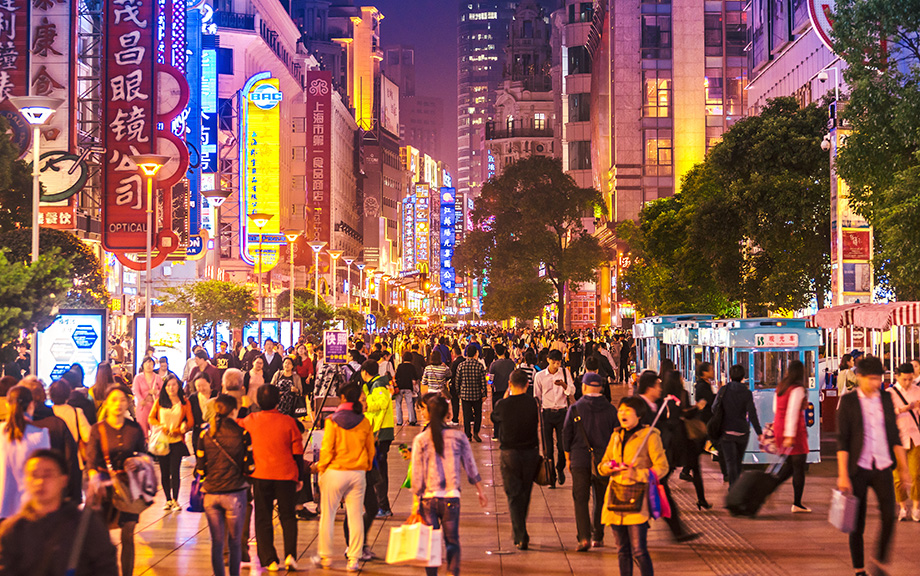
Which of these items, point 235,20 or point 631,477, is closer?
point 631,477

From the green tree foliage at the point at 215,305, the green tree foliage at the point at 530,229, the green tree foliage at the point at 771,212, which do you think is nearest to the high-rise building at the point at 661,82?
the green tree foliage at the point at 530,229

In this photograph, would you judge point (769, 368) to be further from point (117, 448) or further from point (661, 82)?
point (661, 82)

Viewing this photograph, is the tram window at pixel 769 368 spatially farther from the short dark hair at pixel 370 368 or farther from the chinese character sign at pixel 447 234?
the chinese character sign at pixel 447 234

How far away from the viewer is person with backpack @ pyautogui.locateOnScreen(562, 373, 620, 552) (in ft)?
32.5

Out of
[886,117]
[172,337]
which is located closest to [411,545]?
[886,117]

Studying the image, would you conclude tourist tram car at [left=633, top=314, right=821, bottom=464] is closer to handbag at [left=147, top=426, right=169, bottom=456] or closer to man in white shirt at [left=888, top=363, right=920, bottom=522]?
man in white shirt at [left=888, top=363, right=920, bottom=522]

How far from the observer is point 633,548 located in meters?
7.78

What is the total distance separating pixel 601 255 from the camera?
59000 mm

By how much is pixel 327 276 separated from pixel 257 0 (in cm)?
2530

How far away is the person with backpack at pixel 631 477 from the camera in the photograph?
7.75 m

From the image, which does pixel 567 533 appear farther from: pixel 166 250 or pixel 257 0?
pixel 257 0

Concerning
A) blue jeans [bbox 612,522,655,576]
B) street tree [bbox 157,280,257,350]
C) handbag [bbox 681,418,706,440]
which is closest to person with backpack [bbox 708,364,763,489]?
handbag [bbox 681,418,706,440]

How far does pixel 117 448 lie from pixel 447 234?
178821mm

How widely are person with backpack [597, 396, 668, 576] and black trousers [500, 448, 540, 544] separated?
95.1 inches
